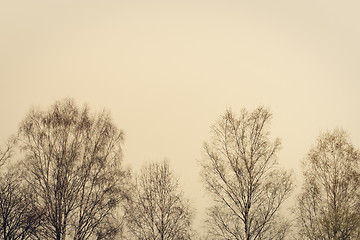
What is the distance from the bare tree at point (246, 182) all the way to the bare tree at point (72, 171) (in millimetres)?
7691

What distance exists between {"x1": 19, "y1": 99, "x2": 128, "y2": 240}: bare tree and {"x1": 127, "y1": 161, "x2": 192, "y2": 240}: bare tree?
5.07 m

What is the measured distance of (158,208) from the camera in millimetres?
39594

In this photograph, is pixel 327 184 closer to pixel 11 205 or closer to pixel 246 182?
pixel 246 182

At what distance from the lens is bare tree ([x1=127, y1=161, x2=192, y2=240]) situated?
37.2 meters

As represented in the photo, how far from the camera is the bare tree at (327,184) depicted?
106ft

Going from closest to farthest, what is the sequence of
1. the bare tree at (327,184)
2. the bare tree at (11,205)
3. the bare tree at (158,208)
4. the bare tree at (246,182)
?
the bare tree at (246,182) < the bare tree at (327,184) < the bare tree at (11,205) < the bare tree at (158,208)

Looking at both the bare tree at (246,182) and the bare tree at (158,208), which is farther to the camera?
the bare tree at (158,208)

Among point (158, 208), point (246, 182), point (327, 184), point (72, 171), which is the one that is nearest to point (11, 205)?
point (72, 171)

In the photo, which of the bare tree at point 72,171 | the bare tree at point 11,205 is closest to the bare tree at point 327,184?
the bare tree at point 72,171

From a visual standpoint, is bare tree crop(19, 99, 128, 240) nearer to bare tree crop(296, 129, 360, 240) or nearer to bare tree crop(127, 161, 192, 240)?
bare tree crop(127, 161, 192, 240)

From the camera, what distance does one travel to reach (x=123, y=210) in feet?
109

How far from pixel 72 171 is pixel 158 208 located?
509 inches

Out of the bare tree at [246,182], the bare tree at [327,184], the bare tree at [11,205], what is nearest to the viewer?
the bare tree at [246,182]

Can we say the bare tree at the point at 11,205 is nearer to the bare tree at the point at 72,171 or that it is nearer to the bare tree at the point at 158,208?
the bare tree at the point at 72,171
